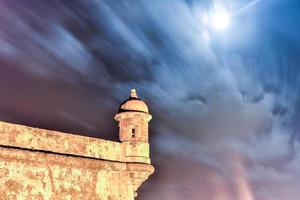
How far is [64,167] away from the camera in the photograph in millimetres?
13438

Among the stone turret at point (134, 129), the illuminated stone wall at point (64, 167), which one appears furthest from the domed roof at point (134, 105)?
the illuminated stone wall at point (64, 167)

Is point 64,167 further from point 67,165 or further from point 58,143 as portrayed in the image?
point 58,143

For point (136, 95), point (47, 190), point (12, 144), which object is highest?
point (136, 95)

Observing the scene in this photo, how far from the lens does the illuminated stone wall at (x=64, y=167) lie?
12.0m

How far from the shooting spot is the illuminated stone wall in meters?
12.0

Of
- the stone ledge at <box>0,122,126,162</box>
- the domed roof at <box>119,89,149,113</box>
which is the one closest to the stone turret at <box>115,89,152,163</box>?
the domed roof at <box>119,89,149,113</box>

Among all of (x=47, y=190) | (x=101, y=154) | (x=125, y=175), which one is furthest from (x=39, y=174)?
(x=125, y=175)

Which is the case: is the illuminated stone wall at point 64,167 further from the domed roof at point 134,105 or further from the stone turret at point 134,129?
the domed roof at point 134,105

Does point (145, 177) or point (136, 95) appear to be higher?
point (136, 95)

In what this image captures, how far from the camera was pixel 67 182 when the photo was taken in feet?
43.8

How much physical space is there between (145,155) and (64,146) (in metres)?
3.46

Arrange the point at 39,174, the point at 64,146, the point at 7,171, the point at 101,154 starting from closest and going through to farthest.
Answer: the point at 7,171 < the point at 39,174 < the point at 64,146 < the point at 101,154

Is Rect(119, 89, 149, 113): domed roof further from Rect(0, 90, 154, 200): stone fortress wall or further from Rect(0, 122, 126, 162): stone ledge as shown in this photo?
Rect(0, 122, 126, 162): stone ledge

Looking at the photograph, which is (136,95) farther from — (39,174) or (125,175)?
(39,174)
